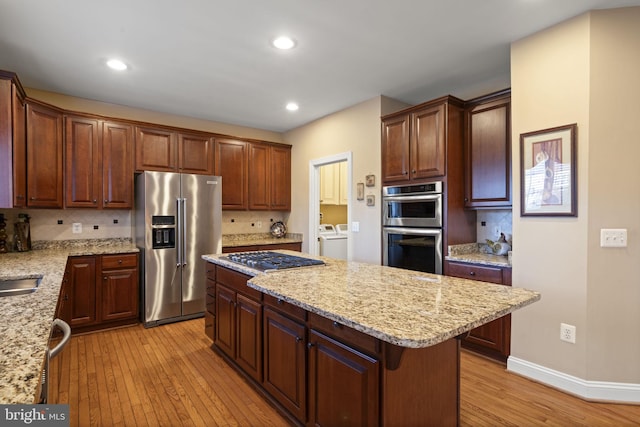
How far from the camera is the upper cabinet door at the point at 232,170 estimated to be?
15.0 ft

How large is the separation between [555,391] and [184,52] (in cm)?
382

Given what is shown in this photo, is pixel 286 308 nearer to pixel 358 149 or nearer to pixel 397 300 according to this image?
pixel 397 300

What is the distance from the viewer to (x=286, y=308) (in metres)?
1.90

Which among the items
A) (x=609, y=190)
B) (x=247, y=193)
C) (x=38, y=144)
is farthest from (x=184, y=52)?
(x=609, y=190)

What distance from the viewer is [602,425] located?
195 centimetres

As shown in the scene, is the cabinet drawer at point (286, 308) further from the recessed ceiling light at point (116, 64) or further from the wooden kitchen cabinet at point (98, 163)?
the wooden kitchen cabinet at point (98, 163)

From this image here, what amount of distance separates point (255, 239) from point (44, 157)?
266cm

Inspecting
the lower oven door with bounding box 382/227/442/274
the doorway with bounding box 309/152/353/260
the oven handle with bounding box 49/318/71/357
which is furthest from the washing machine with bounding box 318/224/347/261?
the oven handle with bounding box 49/318/71/357

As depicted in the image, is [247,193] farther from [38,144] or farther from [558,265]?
[558,265]

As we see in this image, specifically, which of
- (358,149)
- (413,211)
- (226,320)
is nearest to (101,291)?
(226,320)

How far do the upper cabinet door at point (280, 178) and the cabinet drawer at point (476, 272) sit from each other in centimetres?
285

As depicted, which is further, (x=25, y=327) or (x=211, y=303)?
(x=211, y=303)

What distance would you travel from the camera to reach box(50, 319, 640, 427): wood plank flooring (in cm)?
202

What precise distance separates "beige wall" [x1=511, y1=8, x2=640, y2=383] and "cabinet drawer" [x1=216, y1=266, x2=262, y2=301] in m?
2.13
